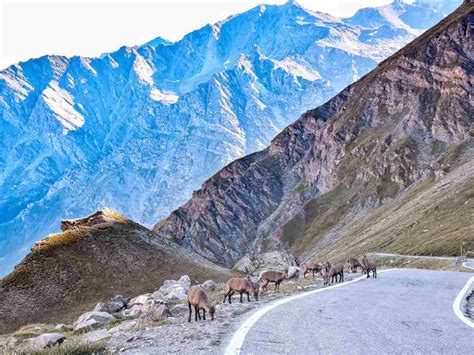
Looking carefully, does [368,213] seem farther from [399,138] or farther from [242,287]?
[242,287]

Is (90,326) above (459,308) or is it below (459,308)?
above

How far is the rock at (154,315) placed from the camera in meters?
17.2

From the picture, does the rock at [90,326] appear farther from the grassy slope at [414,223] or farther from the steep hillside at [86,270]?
the grassy slope at [414,223]

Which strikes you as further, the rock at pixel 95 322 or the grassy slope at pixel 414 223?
the grassy slope at pixel 414 223

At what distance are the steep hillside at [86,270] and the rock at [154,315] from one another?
1539 inches

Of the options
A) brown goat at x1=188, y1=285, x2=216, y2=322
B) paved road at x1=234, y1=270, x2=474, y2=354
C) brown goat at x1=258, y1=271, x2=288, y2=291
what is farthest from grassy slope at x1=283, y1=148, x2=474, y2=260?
brown goat at x1=188, y1=285, x2=216, y2=322

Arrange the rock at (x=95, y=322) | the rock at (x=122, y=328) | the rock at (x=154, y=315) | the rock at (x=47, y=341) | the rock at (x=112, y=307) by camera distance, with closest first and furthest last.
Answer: the rock at (x=47, y=341), the rock at (x=122, y=328), the rock at (x=154, y=315), the rock at (x=95, y=322), the rock at (x=112, y=307)

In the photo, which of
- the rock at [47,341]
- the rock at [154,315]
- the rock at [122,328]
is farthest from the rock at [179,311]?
the rock at [47,341]

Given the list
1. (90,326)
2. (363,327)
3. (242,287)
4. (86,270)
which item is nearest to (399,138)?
(86,270)

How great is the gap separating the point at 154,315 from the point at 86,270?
51268mm

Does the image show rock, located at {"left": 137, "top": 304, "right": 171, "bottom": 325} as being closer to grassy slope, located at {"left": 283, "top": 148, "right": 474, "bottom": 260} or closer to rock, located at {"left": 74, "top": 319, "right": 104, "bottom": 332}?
rock, located at {"left": 74, "top": 319, "right": 104, "bottom": 332}

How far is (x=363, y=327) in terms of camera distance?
1263 cm

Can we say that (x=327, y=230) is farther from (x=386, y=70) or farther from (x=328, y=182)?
(x=386, y=70)

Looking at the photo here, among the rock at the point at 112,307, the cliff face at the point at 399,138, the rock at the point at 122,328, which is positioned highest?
the cliff face at the point at 399,138
